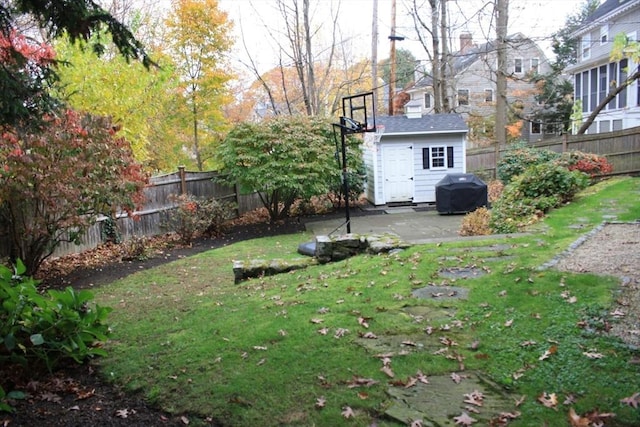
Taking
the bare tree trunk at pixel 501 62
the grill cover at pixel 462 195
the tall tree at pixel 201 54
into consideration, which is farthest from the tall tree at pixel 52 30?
the bare tree trunk at pixel 501 62

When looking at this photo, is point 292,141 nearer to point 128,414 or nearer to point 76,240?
point 76,240

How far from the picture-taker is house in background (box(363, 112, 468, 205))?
17.7 meters

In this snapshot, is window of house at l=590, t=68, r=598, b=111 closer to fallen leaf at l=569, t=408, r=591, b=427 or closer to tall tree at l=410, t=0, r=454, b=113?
tall tree at l=410, t=0, r=454, b=113

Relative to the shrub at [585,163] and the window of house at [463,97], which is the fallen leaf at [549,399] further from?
the window of house at [463,97]

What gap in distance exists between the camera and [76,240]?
9.67m

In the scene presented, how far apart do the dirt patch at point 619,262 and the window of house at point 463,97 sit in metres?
27.1

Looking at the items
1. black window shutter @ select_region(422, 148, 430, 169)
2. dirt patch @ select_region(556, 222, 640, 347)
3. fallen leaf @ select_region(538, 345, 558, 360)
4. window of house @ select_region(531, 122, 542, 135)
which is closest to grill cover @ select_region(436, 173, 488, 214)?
black window shutter @ select_region(422, 148, 430, 169)

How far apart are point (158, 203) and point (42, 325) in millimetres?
9429

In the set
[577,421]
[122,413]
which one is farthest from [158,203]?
[577,421]

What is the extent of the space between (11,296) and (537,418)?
3848mm

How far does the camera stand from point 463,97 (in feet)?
113

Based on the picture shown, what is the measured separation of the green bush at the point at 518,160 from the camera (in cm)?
1641

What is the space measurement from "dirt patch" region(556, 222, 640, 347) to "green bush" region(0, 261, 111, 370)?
4217mm

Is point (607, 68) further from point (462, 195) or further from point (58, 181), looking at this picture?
point (58, 181)
